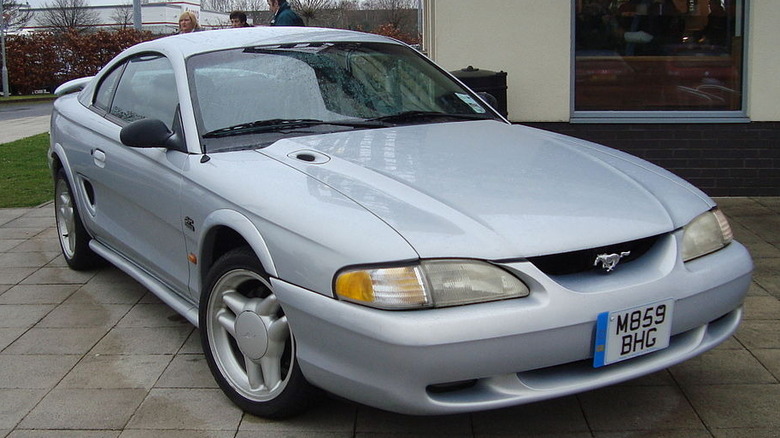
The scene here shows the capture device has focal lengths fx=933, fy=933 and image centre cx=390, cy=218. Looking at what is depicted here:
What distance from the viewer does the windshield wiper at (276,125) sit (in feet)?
13.3

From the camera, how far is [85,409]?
3.71m

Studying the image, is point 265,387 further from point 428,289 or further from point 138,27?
point 138,27

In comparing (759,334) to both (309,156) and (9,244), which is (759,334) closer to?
(309,156)

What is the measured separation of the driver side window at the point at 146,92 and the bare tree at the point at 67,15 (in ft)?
211

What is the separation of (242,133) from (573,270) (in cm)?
164

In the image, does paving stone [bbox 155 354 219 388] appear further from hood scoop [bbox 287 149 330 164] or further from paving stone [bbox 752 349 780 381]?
paving stone [bbox 752 349 780 381]

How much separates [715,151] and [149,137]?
5.36m

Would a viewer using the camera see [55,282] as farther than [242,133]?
Yes

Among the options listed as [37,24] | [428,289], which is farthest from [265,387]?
[37,24]

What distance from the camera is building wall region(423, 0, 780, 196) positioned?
25.5 feet

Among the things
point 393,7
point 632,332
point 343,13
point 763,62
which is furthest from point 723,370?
point 343,13

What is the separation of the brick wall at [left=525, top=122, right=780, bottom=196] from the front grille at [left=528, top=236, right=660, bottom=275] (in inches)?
192

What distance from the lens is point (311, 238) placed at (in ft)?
10.2

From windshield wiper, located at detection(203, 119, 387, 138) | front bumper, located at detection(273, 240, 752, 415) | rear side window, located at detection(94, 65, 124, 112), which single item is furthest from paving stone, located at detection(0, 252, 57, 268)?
front bumper, located at detection(273, 240, 752, 415)
